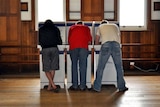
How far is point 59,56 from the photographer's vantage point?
6.21 m

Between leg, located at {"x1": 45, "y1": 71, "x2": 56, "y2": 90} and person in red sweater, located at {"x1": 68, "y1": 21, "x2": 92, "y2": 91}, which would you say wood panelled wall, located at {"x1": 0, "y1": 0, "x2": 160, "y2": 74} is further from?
person in red sweater, located at {"x1": 68, "y1": 21, "x2": 92, "y2": 91}

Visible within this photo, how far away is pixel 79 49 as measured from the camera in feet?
19.8

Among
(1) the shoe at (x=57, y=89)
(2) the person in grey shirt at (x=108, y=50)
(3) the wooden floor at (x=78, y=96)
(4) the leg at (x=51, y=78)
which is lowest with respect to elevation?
(3) the wooden floor at (x=78, y=96)

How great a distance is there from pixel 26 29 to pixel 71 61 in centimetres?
256

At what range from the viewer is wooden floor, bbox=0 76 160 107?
16.4 ft

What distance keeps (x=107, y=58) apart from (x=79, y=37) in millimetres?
648

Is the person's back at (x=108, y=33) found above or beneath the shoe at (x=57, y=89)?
above

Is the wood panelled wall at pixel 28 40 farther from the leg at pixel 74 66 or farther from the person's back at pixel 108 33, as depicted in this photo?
the person's back at pixel 108 33

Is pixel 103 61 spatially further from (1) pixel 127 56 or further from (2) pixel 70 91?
(1) pixel 127 56

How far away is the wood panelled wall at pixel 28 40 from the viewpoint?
8.28m

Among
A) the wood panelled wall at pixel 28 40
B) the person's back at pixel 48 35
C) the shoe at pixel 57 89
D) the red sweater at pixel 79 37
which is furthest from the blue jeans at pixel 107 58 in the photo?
the wood panelled wall at pixel 28 40

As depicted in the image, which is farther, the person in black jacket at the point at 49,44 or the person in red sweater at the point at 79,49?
the person in red sweater at the point at 79,49

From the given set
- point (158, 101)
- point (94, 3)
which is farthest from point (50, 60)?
point (94, 3)

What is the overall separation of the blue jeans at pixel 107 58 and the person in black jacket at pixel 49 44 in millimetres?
775
